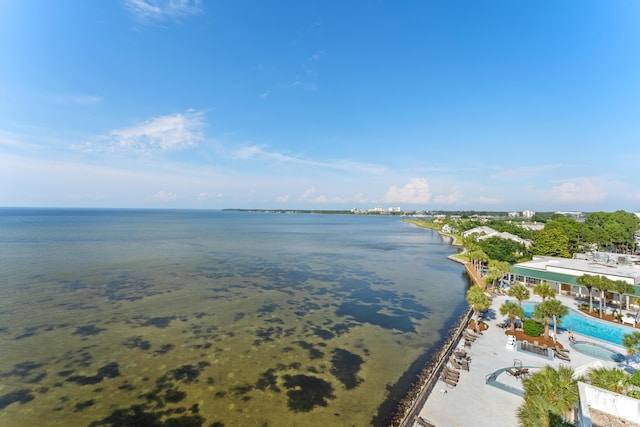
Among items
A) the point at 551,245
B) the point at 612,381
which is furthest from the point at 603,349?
the point at 551,245

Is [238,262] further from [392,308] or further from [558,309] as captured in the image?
[558,309]

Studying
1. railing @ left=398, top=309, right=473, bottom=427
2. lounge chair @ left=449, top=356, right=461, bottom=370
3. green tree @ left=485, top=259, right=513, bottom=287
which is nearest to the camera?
railing @ left=398, top=309, right=473, bottom=427

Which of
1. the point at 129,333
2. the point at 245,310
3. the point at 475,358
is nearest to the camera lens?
the point at 475,358

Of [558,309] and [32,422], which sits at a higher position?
[558,309]

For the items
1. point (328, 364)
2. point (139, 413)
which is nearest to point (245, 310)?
point (328, 364)

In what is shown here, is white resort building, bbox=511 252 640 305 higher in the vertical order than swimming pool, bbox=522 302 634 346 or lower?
higher

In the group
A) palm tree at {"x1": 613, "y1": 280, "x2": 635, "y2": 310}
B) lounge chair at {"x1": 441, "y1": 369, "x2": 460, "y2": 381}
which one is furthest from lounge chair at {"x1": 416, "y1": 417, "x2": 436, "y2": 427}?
palm tree at {"x1": 613, "y1": 280, "x2": 635, "y2": 310}

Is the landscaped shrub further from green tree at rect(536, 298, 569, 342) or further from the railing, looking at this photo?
the railing

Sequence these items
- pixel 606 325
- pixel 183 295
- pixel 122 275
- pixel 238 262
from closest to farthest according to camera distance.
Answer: pixel 606 325 → pixel 183 295 → pixel 122 275 → pixel 238 262
